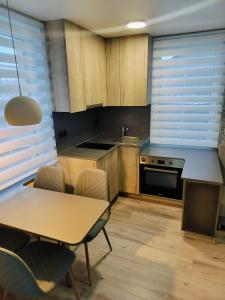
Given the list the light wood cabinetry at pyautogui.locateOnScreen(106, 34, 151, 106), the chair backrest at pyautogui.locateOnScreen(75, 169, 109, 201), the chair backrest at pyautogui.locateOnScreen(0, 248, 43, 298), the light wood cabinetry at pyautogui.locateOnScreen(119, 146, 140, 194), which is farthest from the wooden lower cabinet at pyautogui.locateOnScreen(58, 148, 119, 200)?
the chair backrest at pyautogui.locateOnScreen(0, 248, 43, 298)

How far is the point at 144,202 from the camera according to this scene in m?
3.46

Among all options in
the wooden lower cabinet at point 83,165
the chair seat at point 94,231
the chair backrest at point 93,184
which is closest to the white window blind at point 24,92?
the wooden lower cabinet at point 83,165

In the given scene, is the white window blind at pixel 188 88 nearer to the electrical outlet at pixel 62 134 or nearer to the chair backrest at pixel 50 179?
the electrical outlet at pixel 62 134

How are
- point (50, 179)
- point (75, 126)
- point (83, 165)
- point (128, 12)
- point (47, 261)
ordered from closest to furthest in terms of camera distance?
1. point (47, 261)
2. point (128, 12)
3. point (50, 179)
4. point (83, 165)
5. point (75, 126)

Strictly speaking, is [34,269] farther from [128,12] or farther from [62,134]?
[128,12]

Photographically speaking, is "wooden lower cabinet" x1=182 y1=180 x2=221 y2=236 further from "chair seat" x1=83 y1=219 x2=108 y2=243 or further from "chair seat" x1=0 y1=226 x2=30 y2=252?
"chair seat" x1=0 y1=226 x2=30 y2=252

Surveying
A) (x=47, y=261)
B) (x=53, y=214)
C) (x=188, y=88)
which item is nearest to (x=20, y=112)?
(x=53, y=214)

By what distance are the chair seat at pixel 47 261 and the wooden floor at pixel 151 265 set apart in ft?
1.51

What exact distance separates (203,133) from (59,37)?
2.41 metres

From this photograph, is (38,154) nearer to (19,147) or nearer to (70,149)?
(19,147)

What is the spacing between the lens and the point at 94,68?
303cm

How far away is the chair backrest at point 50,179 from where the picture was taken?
2406 mm

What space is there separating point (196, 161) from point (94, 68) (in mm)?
1885

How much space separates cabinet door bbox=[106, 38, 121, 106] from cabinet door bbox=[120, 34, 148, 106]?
0.07 m
